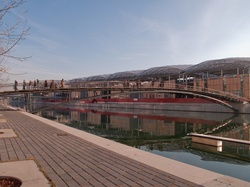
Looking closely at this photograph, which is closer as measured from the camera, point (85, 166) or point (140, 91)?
point (85, 166)

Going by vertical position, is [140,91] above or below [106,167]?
above

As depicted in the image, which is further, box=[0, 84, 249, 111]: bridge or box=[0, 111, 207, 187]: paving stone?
box=[0, 84, 249, 111]: bridge

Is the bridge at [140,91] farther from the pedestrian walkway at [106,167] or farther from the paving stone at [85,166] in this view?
the pedestrian walkway at [106,167]

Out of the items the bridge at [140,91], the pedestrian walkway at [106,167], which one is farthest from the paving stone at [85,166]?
the bridge at [140,91]

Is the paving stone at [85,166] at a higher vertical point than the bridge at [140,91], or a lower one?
lower

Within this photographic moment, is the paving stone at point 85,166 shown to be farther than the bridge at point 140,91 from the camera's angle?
No

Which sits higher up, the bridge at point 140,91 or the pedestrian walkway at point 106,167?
the bridge at point 140,91

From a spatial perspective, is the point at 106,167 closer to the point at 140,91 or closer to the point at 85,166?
the point at 85,166

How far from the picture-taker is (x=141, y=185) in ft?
16.3

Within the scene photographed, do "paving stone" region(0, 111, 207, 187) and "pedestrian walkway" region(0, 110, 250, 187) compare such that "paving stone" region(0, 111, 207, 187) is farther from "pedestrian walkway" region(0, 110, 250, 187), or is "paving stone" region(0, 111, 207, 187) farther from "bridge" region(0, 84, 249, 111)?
"bridge" region(0, 84, 249, 111)

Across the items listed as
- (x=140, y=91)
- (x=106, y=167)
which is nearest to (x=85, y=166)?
(x=106, y=167)

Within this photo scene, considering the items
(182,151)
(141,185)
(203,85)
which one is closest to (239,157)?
(182,151)

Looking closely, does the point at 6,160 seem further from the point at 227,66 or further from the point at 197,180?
the point at 227,66

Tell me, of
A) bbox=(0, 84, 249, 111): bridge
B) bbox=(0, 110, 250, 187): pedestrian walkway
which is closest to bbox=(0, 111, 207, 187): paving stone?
bbox=(0, 110, 250, 187): pedestrian walkway
